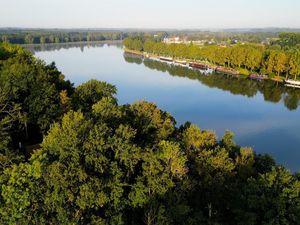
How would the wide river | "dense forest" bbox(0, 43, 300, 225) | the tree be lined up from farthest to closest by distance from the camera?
the tree → the wide river → "dense forest" bbox(0, 43, 300, 225)

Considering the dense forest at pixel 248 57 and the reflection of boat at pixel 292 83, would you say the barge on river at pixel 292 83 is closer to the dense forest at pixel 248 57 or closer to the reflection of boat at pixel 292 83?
the reflection of boat at pixel 292 83

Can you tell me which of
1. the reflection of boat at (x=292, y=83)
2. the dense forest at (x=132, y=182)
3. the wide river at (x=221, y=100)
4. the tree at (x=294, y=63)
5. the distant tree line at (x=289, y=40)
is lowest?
the wide river at (x=221, y=100)

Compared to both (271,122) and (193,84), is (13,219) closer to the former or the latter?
(271,122)

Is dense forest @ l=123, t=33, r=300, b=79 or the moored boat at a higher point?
dense forest @ l=123, t=33, r=300, b=79

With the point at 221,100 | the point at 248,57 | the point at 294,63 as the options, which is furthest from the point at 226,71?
the point at 221,100

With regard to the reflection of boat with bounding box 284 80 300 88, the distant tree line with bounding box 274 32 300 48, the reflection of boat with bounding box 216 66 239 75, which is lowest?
the reflection of boat with bounding box 284 80 300 88

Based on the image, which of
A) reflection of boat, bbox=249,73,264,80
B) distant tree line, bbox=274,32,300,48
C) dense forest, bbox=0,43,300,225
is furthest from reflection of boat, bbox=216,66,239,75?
dense forest, bbox=0,43,300,225

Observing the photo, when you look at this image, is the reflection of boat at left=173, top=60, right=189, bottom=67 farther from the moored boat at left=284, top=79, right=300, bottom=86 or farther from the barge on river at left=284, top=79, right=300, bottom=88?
the barge on river at left=284, top=79, right=300, bottom=88

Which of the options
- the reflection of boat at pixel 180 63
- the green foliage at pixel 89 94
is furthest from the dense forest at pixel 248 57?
the green foliage at pixel 89 94

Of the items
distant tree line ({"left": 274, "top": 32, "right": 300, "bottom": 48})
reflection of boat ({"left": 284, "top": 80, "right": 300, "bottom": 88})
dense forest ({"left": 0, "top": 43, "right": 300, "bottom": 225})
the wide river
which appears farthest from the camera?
distant tree line ({"left": 274, "top": 32, "right": 300, "bottom": 48})

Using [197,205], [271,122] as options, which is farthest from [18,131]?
[271,122]
